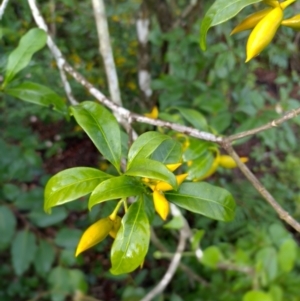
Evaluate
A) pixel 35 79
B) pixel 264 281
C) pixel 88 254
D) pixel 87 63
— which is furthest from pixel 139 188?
pixel 87 63

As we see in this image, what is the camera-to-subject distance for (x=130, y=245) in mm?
579

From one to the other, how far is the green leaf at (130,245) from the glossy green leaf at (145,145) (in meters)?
0.10

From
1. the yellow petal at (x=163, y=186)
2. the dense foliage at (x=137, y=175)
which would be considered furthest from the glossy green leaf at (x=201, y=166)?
the yellow petal at (x=163, y=186)

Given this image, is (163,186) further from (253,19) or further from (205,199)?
(253,19)

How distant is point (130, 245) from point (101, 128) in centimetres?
24

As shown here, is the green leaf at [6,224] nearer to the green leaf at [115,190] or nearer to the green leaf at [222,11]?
the green leaf at [115,190]

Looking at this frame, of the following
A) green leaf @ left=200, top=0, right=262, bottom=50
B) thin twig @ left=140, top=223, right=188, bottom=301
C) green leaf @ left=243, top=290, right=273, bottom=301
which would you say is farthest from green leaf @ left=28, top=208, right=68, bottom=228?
green leaf @ left=200, top=0, right=262, bottom=50

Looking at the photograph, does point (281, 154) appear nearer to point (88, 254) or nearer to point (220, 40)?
point (220, 40)

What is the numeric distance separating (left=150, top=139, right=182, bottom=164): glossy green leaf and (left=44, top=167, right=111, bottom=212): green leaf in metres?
0.13

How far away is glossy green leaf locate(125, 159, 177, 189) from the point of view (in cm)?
57

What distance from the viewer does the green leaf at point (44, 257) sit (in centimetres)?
129

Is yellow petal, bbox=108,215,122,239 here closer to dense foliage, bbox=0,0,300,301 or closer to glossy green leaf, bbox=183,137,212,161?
dense foliage, bbox=0,0,300,301

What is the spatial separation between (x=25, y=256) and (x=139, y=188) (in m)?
0.79

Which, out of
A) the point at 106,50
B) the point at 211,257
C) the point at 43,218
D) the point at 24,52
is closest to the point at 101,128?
the point at 24,52
